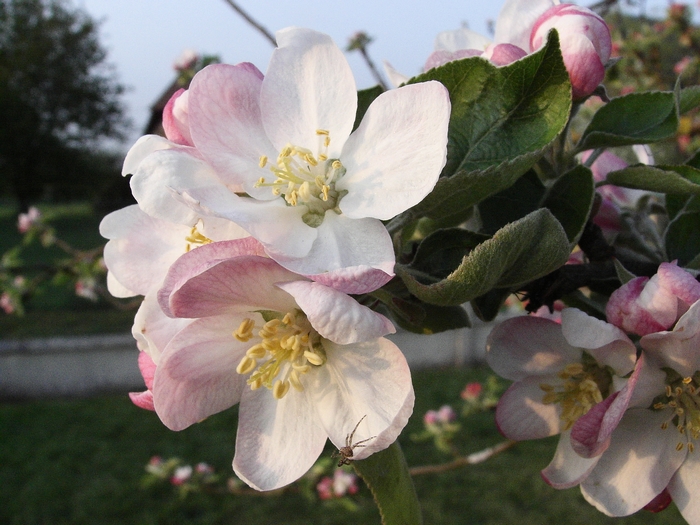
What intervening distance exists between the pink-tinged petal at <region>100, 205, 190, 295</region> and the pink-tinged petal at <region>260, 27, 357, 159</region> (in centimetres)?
19

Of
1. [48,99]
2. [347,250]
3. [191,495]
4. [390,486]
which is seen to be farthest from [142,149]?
[48,99]

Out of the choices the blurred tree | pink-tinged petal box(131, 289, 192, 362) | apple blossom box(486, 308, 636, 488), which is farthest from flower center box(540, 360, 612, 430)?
the blurred tree

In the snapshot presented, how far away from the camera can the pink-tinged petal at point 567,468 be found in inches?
31.8

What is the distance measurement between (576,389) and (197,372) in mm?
558

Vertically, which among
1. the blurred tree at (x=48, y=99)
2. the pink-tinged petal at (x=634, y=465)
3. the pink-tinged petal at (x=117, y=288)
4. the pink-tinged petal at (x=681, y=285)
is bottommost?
the blurred tree at (x=48, y=99)

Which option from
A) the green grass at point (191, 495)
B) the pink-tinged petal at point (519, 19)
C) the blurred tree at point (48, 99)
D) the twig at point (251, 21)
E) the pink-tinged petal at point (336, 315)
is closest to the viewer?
the pink-tinged petal at point (336, 315)

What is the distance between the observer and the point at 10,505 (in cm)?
488

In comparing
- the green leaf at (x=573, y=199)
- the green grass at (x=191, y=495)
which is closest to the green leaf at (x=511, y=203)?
the green leaf at (x=573, y=199)

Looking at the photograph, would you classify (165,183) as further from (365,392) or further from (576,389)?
(576,389)

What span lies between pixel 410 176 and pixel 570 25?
32cm

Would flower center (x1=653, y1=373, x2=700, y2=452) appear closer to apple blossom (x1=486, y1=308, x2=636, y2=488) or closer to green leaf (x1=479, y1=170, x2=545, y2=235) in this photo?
apple blossom (x1=486, y1=308, x2=636, y2=488)

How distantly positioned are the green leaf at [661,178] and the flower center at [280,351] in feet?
1.61

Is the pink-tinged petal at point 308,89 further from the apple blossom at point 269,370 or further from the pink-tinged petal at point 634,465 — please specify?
the pink-tinged petal at point 634,465

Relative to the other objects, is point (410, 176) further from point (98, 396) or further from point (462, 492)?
point (98, 396)
